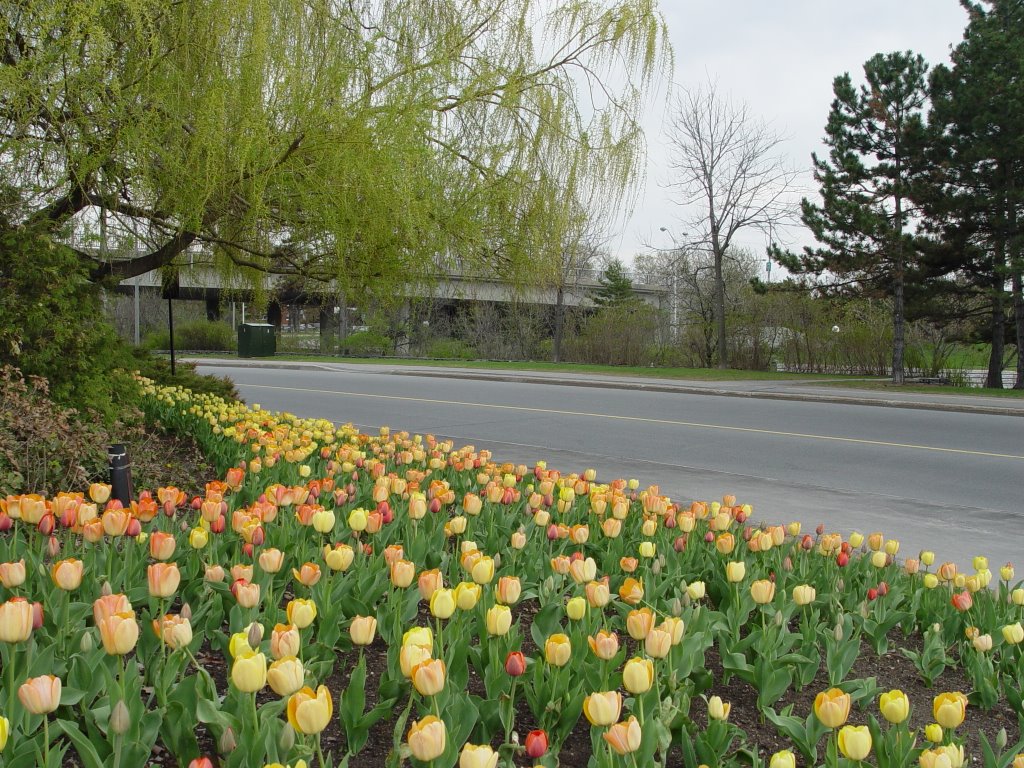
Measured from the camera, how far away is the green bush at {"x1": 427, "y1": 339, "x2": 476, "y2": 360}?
36125 millimetres

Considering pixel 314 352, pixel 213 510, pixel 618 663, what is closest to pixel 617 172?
pixel 213 510

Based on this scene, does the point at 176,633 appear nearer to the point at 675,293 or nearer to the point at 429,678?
the point at 429,678

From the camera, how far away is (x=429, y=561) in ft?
11.1

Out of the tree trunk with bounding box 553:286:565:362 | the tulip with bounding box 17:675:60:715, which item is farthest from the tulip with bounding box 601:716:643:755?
the tree trunk with bounding box 553:286:565:362

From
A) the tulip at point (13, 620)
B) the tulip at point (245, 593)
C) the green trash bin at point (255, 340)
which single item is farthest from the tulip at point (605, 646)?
the green trash bin at point (255, 340)

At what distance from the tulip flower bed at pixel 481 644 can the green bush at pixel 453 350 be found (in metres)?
32.0

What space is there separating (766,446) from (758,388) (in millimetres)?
9275

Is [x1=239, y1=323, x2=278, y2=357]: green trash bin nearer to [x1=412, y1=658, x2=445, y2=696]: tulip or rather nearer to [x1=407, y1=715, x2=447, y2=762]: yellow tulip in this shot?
[x1=412, y1=658, x2=445, y2=696]: tulip

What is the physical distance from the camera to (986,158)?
2053 cm

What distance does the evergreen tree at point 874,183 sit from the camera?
2184 cm

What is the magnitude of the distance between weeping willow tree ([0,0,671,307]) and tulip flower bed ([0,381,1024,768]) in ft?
5.12

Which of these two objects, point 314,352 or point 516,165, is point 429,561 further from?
point 314,352

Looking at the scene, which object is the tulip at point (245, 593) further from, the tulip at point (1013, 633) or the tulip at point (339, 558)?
the tulip at point (1013, 633)

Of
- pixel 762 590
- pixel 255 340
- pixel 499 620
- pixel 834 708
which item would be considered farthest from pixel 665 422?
pixel 255 340
